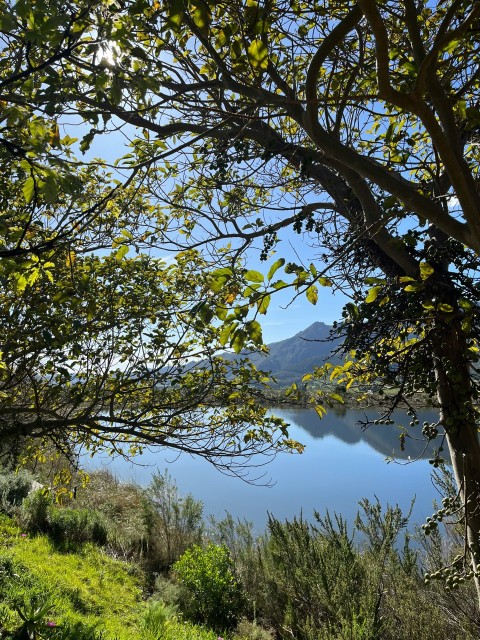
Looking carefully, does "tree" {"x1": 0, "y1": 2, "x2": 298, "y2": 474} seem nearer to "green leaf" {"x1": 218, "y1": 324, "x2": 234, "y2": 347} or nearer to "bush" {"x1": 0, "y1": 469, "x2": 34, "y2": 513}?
"green leaf" {"x1": 218, "y1": 324, "x2": 234, "y2": 347}

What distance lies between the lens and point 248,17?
76.9 inches

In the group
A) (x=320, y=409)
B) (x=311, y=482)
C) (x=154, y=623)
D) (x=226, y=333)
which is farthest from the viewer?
(x=311, y=482)

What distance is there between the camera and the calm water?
1112cm

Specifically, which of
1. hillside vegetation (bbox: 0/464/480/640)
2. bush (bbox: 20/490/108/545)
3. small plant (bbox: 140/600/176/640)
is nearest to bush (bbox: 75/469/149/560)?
hillside vegetation (bbox: 0/464/480/640)

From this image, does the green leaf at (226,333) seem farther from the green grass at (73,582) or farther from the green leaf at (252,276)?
the green grass at (73,582)

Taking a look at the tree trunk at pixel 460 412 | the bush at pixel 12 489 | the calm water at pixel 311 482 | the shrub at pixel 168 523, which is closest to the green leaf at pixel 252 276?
the tree trunk at pixel 460 412

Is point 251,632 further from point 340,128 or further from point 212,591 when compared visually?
point 340,128

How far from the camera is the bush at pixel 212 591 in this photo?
545 cm

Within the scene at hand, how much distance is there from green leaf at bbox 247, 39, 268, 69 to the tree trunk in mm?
1757

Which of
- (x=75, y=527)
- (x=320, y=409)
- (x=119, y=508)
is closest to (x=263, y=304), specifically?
(x=320, y=409)

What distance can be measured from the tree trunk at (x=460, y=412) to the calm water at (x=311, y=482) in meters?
5.29

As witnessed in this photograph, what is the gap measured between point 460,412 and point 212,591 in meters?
4.62

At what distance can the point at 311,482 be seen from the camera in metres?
15.2

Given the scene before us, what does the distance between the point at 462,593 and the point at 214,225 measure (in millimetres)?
4087
